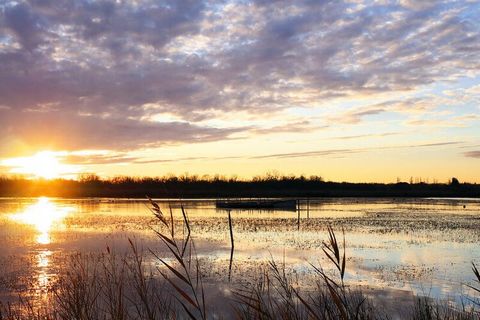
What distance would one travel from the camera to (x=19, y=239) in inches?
936

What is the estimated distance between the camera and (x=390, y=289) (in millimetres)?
12938

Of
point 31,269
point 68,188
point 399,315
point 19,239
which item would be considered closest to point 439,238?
point 399,315

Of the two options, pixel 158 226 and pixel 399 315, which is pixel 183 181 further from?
pixel 399 315

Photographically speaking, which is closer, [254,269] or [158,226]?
[254,269]

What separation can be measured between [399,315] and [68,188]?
4897 inches

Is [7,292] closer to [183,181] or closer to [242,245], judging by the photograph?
[242,245]

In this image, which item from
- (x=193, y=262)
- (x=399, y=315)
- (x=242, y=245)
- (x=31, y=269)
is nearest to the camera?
(x=399, y=315)

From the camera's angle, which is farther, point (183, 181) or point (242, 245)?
point (183, 181)

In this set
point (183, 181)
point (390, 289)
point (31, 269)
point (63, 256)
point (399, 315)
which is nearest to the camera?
point (399, 315)

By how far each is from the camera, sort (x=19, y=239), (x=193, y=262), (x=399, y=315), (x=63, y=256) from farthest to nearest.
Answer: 1. (x=19, y=239)
2. (x=63, y=256)
3. (x=193, y=262)
4. (x=399, y=315)

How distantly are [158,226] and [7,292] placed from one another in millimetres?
18673

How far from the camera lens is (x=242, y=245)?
22.0 m

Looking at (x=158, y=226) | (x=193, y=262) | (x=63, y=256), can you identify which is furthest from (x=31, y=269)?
(x=158, y=226)

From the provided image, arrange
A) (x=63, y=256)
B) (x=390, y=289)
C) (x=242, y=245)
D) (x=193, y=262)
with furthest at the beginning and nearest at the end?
(x=242, y=245)
(x=63, y=256)
(x=193, y=262)
(x=390, y=289)
